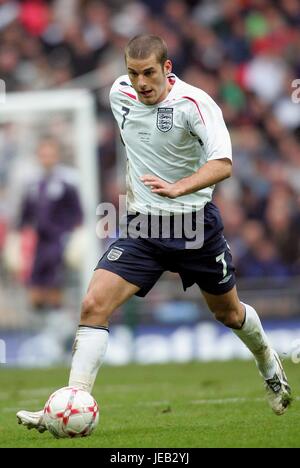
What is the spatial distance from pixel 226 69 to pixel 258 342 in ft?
39.9

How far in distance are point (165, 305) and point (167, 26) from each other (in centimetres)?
627

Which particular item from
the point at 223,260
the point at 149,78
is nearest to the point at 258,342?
the point at 223,260

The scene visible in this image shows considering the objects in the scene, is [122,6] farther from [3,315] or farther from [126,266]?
[126,266]

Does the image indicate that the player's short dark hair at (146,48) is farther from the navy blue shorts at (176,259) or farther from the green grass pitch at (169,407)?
the green grass pitch at (169,407)

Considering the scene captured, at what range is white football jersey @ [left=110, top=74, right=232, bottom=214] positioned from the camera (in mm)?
7926

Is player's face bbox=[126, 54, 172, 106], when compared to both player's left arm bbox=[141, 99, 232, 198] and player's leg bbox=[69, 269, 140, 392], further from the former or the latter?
player's leg bbox=[69, 269, 140, 392]

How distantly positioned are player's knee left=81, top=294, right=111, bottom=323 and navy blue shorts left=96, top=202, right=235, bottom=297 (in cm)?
28

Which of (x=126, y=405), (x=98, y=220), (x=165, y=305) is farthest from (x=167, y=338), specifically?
(x=126, y=405)

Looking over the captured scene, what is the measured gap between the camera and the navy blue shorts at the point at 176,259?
26.4 ft

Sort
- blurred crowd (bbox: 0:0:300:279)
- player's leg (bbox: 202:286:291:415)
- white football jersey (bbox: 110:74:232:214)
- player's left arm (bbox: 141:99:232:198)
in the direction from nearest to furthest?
player's left arm (bbox: 141:99:232:198) → white football jersey (bbox: 110:74:232:214) → player's leg (bbox: 202:286:291:415) → blurred crowd (bbox: 0:0:300:279)

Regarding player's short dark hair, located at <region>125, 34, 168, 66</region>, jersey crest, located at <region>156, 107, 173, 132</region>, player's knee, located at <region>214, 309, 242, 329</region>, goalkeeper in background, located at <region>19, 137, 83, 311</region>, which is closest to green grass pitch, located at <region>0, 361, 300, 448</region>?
player's knee, located at <region>214, 309, 242, 329</region>

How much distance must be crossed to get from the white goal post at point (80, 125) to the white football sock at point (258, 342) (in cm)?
832

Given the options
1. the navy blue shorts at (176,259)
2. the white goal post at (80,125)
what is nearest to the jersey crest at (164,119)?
the navy blue shorts at (176,259)

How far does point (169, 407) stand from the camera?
386 inches
